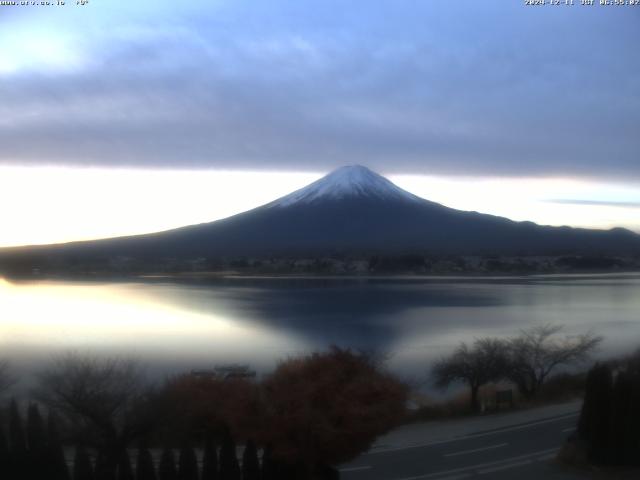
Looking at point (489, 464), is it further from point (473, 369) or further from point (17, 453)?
point (473, 369)

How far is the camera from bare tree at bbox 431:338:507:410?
37.7ft

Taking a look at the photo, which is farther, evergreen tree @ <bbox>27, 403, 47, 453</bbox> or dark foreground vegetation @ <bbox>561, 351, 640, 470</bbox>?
dark foreground vegetation @ <bbox>561, 351, 640, 470</bbox>

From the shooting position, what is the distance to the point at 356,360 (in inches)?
268

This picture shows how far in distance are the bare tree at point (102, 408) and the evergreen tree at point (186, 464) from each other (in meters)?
0.45

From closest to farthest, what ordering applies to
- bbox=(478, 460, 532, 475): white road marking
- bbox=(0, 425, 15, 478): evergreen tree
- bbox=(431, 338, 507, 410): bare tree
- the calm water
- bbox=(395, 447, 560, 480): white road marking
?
1. bbox=(0, 425, 15, 478): evergreen tree
2. bbox=(395, 447, 560, 480): white road marking
3. bbox=(478, 460, 532, 475): white road marking
4. bbox=(431, 338, 507, 410): bare tree
5. the calm water

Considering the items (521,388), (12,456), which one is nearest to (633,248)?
(521,388)

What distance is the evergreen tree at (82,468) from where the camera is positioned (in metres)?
5.58

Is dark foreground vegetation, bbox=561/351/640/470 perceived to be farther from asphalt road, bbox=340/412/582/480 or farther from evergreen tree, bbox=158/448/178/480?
evergreen tree, bbox=158/448/178/480

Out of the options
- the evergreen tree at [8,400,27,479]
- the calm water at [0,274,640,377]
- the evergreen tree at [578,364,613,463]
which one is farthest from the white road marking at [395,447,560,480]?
the calm water at [0,274,640,377]

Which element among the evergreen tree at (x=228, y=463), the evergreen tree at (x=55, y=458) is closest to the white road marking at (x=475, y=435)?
the evergreen tree at (x=228, y=463)

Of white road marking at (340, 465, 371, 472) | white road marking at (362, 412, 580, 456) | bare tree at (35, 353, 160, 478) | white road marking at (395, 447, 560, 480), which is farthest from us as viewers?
white road marking at (362, 412, 580, 456)

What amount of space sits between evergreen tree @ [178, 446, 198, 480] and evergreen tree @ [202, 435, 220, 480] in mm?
114

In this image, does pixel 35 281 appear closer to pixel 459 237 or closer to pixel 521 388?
pixel 521 388

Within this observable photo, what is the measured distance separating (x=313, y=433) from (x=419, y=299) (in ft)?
64.2
